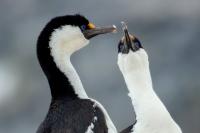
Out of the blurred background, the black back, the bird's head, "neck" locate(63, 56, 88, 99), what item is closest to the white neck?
the black back

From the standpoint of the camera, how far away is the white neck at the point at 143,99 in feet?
27.5

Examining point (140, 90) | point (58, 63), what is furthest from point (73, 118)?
point (58, 63)

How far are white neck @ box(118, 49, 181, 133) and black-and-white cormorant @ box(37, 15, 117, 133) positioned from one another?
1.09 feet

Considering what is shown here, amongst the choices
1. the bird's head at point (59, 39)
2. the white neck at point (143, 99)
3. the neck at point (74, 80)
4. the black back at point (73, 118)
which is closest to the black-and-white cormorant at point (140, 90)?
the white neck at point (143, 99)

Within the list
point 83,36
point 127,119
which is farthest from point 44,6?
point 83,36

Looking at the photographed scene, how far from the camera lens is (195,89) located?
70.6ft

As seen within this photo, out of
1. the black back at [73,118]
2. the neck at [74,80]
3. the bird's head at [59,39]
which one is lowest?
the black back at [73,118]

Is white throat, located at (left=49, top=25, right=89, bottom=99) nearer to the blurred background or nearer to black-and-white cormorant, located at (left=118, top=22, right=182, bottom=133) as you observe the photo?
black-and-white cormorant, located at (left=118, top=22, right=182, bottom=133)

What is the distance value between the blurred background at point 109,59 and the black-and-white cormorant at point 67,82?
1070 centimetres

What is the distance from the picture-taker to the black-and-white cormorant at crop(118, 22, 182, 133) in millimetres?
8391

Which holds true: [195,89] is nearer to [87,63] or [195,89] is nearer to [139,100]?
[87,63]

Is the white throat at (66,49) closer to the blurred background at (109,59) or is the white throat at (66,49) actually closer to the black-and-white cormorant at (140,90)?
the black-and-white cormorant at (140,90)

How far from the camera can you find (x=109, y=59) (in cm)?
2203

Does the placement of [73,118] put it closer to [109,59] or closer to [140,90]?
[140,90]
